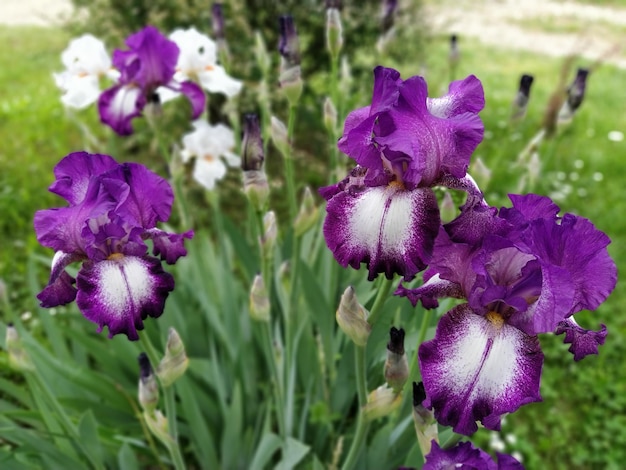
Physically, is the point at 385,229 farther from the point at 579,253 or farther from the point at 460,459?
the point at 460,459

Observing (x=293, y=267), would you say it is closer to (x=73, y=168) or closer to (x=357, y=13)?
(x=73, y=168)

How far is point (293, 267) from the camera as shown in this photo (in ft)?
6.15

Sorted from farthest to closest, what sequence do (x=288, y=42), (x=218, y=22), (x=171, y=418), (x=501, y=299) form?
1. (x=218, y=22)
2. (x=288, y=42)
3. (x=171, y=418)
4. (x=501, y=299)

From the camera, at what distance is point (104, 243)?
3.38ft

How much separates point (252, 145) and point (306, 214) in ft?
1.19

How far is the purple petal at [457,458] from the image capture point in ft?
3.25

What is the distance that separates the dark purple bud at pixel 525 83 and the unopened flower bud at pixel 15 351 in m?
1.59

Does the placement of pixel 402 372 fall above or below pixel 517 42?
above

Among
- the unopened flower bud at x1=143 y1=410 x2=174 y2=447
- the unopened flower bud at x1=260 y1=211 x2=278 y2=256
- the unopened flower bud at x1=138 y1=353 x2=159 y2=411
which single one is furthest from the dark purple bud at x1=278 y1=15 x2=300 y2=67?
the unopened flower bud at x1=143 y1=410 x2=174 y2=447

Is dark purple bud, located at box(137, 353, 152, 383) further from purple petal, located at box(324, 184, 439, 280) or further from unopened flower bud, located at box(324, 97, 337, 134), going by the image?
unopened flower bud, located at box(324, 97, 337, 134)

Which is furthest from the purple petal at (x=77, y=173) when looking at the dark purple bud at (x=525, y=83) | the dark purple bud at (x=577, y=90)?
the dark purple bud at (x=577, y=90)

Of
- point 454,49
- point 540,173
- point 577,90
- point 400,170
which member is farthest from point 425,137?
point 540,173

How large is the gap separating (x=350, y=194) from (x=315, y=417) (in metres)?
1.16

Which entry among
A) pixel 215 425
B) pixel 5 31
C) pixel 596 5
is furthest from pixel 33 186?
pixel 596 5
